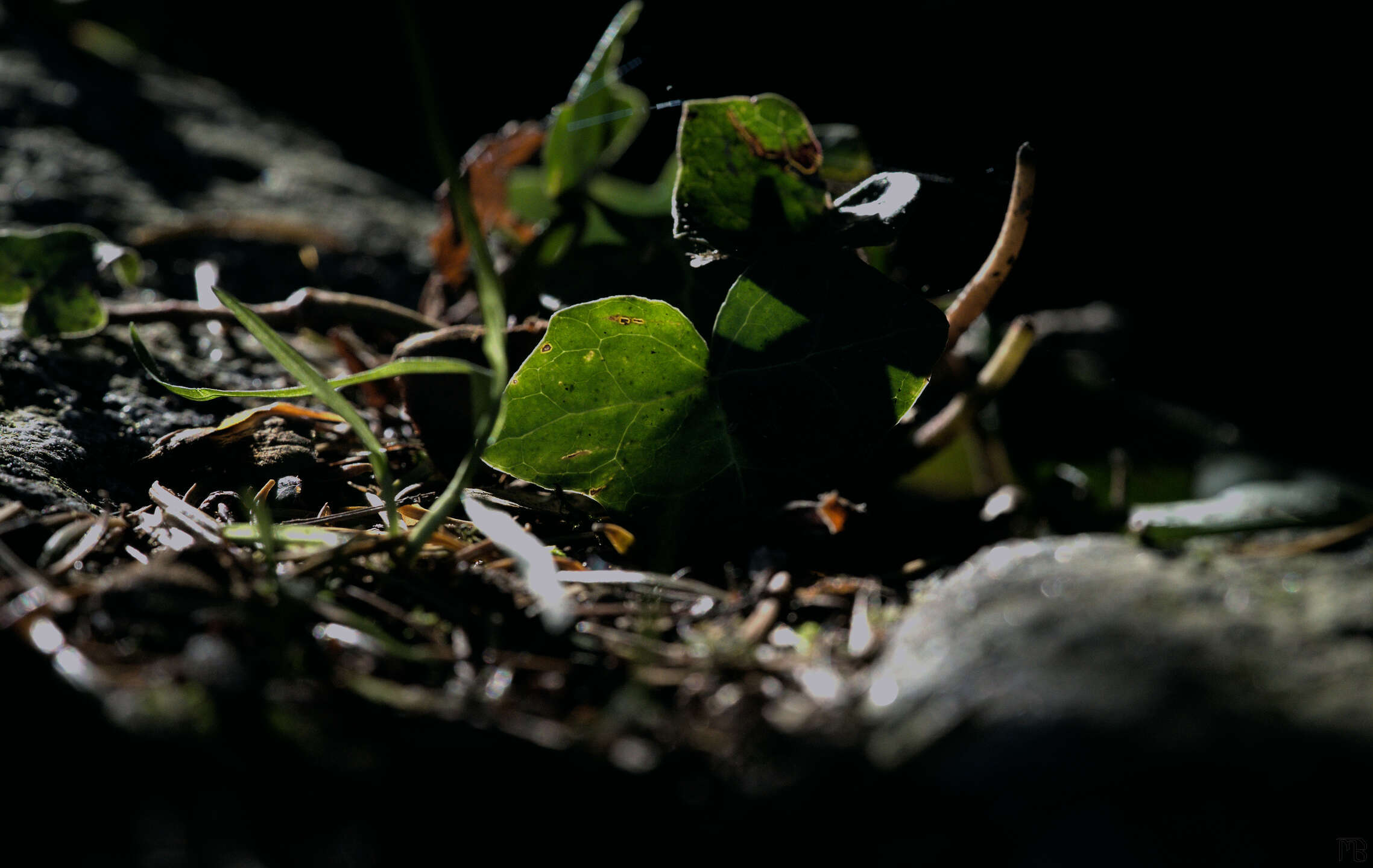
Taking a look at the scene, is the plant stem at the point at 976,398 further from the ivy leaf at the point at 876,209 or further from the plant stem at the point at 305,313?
the plant stem at the point at 305,313

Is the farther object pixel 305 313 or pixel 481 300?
pixel 305 313

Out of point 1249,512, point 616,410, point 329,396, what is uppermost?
point 329,396

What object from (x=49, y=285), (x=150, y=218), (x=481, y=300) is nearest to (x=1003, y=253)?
(x=481, y=300)

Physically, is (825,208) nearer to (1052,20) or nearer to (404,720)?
(404,720)

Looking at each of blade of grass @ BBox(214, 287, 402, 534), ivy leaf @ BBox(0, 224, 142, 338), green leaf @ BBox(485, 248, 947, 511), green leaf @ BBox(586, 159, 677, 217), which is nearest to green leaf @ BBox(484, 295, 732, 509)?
green leaf @ BBox(485, 248, 947, 511)

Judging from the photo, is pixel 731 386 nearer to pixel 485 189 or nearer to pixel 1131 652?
pixel 1131 652

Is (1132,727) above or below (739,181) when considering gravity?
below

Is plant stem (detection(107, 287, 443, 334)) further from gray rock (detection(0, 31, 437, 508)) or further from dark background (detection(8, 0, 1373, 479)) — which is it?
dark background (detection(8, 0, 1373, 479))
